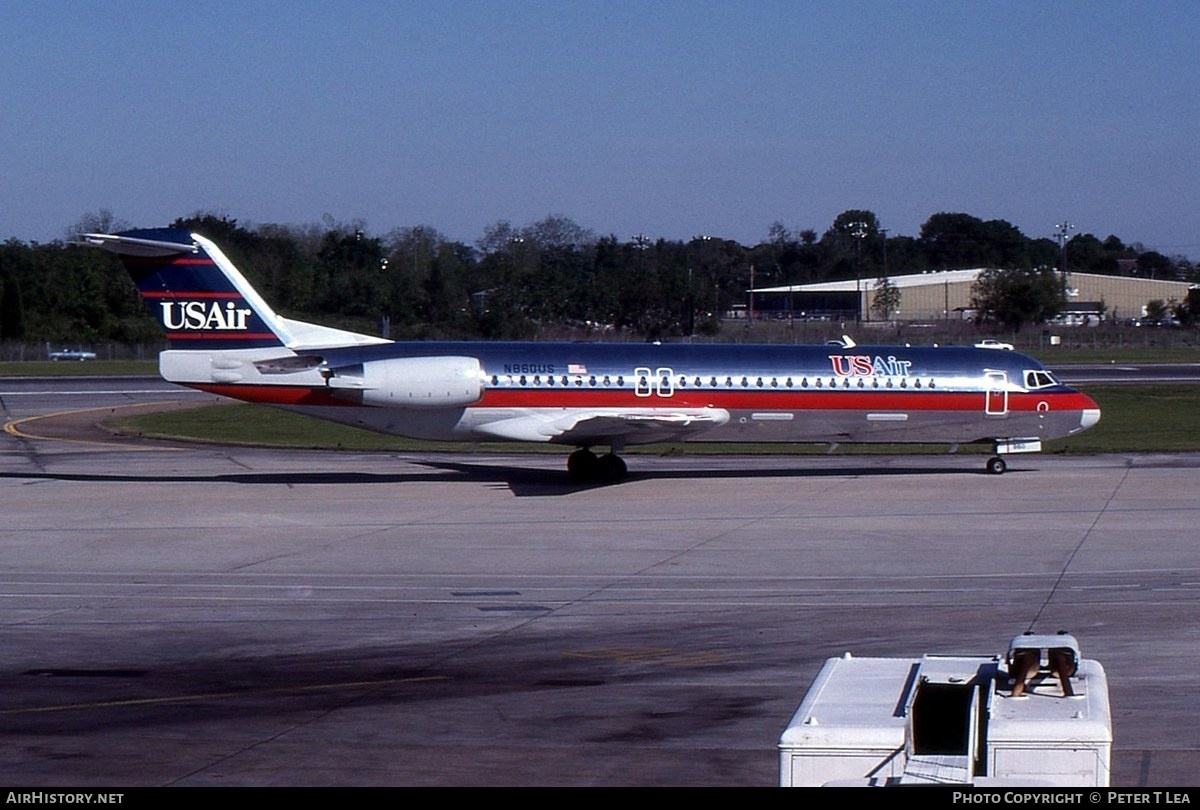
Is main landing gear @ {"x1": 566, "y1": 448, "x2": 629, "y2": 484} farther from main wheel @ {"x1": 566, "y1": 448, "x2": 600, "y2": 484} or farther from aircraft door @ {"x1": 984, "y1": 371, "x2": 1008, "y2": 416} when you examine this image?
aircraft door @ {"x1": 984, "y1": 371, "x2": 1008, "y2": 416}

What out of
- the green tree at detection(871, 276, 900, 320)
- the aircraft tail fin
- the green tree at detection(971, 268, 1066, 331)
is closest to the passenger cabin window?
the aircraft tail fin

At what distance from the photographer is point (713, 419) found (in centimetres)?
3052

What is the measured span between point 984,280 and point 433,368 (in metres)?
92.2

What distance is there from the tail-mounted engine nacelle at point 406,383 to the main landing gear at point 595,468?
320 centimetres

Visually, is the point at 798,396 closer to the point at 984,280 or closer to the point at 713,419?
the point at 713,419

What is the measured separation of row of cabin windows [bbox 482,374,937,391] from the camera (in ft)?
99.6

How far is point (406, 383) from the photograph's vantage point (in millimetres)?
29172

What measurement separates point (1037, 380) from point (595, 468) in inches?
417

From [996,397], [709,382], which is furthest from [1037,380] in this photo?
[709,382]

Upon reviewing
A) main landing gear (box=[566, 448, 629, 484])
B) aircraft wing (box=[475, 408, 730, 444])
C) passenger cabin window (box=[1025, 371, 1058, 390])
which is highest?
passenger cabin window (box=[1025, 371, 1058, 390])

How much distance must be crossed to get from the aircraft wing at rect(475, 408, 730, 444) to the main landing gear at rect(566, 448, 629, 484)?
877 millimetres

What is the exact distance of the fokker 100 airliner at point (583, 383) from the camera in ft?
96.2

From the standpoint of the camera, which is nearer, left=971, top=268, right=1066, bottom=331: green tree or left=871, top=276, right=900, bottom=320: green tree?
left=971, top=268, right=1066, bottom=331: green tree
